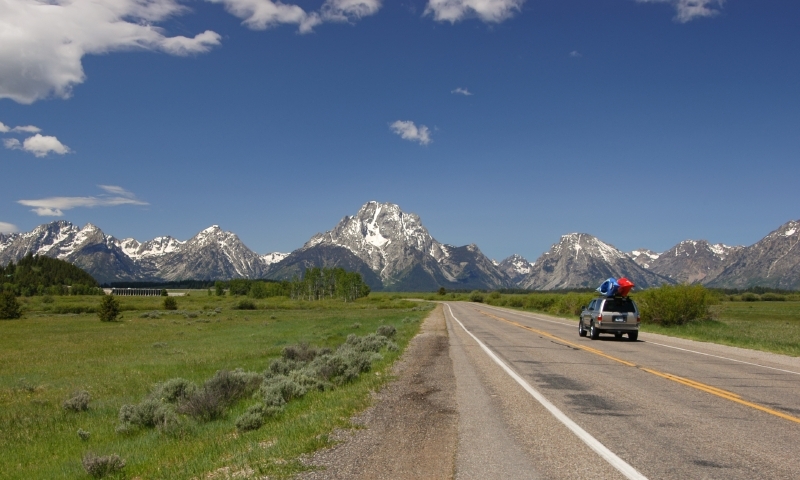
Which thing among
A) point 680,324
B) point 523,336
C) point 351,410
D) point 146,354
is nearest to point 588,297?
point 680,324

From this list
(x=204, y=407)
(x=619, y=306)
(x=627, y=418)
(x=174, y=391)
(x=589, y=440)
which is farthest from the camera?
(x=619, y=306)

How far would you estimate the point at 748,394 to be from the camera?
1166 centimetres

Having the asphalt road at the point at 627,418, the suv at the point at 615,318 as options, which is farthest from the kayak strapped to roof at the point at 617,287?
the asphalt road at the point at 627,418

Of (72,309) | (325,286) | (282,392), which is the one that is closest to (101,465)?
(282,392)

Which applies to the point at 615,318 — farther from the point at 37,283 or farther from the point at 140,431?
the point at 37,283

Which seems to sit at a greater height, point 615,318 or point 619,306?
point 619,306

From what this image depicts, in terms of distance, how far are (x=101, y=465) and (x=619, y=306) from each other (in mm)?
23465

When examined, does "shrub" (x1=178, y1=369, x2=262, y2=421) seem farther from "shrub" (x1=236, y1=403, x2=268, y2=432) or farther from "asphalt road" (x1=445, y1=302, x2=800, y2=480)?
"asphalt road" (x1=445, y1=302, x2=800, y2=480)

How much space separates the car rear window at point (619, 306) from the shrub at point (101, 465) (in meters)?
22.5

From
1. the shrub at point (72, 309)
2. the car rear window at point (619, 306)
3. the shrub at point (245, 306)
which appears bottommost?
the shrub at point (72, 309)

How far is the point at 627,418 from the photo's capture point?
30.0 feet

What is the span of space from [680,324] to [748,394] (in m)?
32.5

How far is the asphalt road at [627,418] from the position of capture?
6.50m

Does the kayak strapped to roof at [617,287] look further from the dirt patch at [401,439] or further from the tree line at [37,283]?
the tree line at [37,283]
